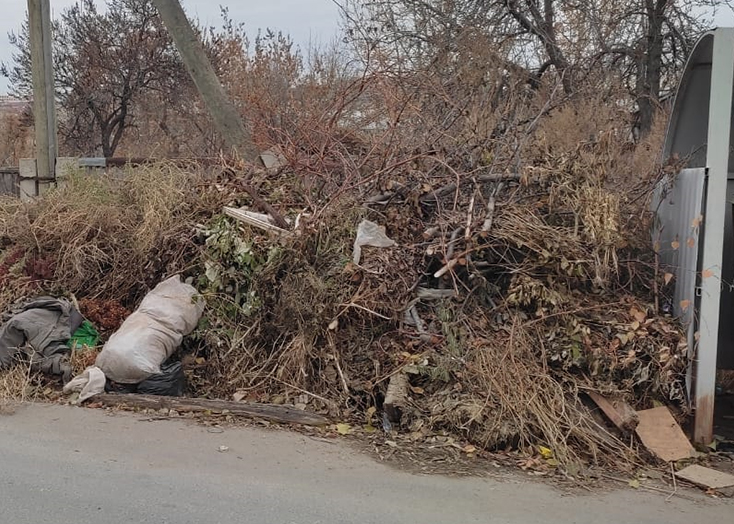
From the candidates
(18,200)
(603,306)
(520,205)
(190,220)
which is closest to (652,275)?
(603,306)

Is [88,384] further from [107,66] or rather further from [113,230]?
[107,66]

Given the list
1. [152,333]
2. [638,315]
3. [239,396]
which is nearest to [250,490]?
[239,396]

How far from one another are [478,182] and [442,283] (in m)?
1.10

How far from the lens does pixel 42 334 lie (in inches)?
233

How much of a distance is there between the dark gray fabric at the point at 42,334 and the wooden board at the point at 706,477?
15.7ft

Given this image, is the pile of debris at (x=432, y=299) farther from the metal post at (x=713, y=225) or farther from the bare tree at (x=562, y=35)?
the bare tree at (x=562, y=35)

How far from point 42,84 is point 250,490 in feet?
25.2

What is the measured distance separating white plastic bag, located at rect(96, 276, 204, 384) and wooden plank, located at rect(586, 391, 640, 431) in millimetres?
3444

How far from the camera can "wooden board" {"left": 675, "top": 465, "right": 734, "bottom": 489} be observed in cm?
430

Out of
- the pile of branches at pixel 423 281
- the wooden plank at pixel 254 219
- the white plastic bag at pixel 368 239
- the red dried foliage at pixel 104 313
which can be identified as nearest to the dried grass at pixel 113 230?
the pile of branches at pixel 423 281

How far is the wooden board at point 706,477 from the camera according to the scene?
4.30 meters

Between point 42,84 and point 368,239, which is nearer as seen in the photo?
point 368,239

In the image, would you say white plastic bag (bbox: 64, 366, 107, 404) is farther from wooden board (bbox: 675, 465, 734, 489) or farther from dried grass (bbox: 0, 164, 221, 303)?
wooden board (bbox: 675, 465, 734, 489)

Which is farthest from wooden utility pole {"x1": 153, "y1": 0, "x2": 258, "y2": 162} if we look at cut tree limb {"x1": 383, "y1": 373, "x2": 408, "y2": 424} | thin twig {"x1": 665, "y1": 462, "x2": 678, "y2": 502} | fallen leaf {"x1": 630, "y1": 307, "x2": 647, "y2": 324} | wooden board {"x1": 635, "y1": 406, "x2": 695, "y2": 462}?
thin twig {"x1": 665, "y1": 462, "x2": 678, "y2": 502}
